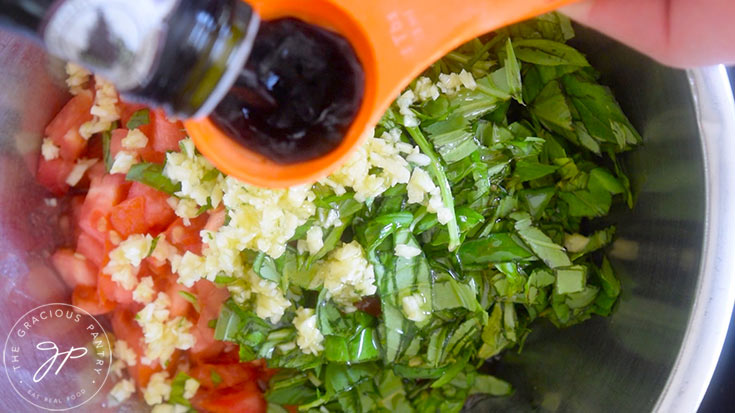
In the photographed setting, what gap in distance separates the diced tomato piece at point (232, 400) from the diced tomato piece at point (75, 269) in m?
0.42

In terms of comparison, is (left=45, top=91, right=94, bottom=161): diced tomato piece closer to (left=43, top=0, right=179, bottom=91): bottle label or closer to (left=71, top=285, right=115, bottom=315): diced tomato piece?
(left=71, top=285, right=115, bottom=315): diced tomato piece

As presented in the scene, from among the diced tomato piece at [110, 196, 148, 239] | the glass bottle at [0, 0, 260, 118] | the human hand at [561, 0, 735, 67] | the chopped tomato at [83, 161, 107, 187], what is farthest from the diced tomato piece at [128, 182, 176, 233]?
the human hand at [561, 0, 735, 67]

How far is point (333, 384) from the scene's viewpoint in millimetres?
1632

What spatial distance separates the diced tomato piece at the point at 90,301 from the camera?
5.38 feet

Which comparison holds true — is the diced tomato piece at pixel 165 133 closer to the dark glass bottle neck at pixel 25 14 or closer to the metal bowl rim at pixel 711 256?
the dark glass bottle neck at pixel 25 14

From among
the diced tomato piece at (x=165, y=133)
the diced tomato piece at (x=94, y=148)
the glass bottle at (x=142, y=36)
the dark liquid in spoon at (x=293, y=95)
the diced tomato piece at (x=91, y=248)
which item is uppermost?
the glass bottle at (x=142, y=36)

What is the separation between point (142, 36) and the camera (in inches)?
32.7

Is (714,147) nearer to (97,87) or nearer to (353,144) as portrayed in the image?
(353,144)

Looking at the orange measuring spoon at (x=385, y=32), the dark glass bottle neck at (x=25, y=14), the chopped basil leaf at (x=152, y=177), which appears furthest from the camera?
the chopped basil leaf at (x=152, y=177)

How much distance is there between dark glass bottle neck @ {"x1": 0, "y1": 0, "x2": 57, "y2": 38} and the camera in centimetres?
81

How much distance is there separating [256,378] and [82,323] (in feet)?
1.56

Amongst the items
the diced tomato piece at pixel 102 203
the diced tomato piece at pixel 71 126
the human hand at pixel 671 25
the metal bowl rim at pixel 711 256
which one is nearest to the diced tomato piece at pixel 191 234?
the diced tomato piece at pixel 102 203

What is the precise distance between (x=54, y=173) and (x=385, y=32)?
3.52 feet

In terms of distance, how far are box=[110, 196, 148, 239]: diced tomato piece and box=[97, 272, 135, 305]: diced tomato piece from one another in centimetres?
→ 11
